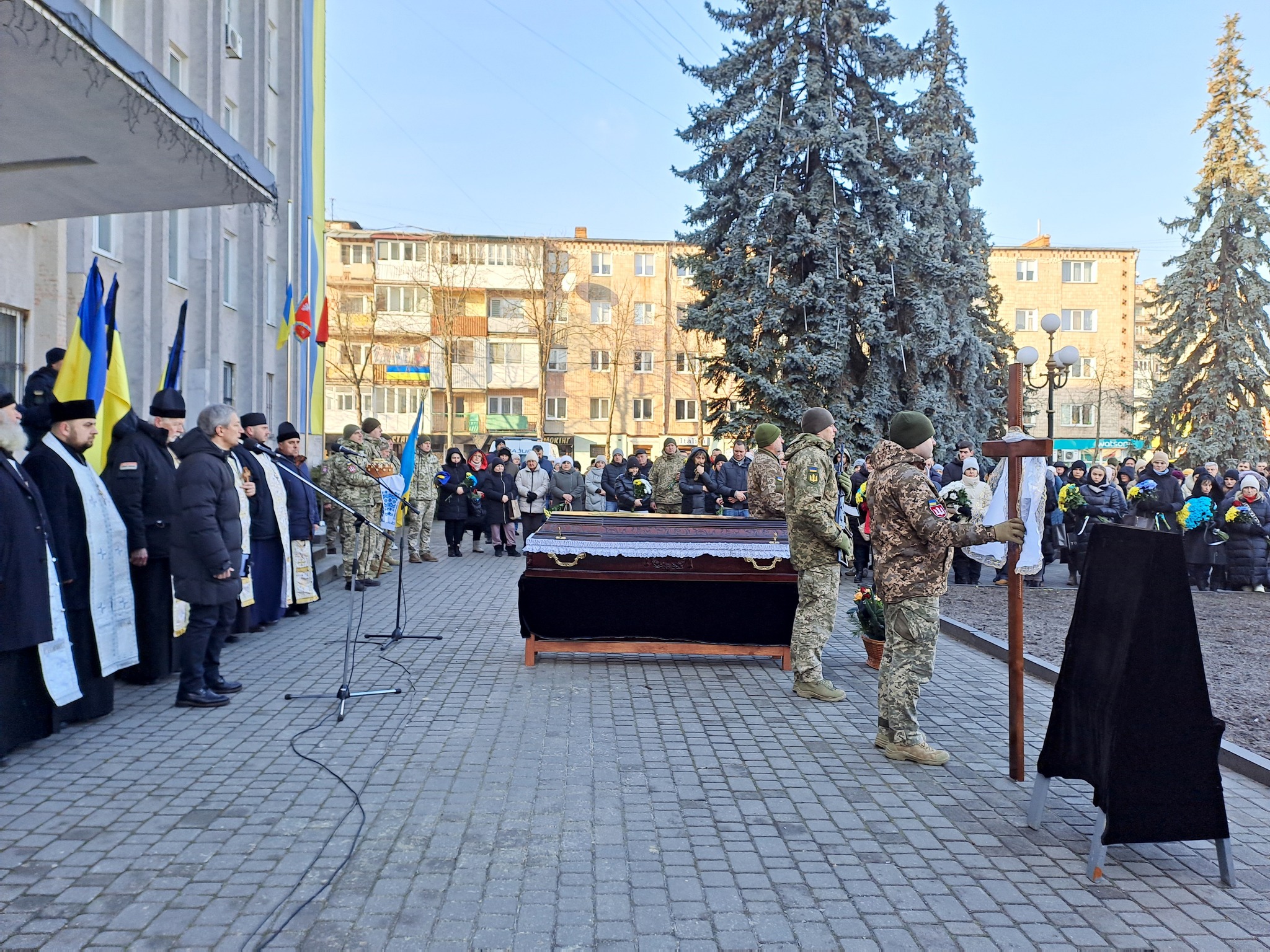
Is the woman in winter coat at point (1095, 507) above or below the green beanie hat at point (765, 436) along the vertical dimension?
below

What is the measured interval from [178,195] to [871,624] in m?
6.66

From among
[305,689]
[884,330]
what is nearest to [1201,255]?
[884,330]

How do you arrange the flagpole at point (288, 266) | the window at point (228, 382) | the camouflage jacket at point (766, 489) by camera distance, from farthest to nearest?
the flagpole at point (288, 266) < the window at point (228, 382) < the camouflage jacket at point (766, 489)

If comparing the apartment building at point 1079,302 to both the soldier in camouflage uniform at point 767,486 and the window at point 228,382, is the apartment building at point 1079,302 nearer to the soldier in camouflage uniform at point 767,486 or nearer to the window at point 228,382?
the window at point 228,382

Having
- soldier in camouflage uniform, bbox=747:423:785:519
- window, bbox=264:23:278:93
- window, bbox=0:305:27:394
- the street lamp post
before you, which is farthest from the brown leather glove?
window, bbox=264:23:278:93

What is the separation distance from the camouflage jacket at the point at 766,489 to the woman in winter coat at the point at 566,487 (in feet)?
28.6

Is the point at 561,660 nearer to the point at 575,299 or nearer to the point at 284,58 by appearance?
the point at 284,58

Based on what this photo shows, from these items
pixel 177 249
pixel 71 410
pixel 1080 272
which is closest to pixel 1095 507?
pixel 71 410

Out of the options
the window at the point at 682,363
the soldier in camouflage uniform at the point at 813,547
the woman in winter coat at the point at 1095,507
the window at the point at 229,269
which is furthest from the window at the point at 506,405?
the soldier in camouflage uniform at the point at 813,547

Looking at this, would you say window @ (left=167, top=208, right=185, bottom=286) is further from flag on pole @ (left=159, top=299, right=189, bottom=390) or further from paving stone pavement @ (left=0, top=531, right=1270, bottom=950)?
paving stone pavement @ (left=0, top=531, right=1270, bottom=950)

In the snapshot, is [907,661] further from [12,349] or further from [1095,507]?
[12,349]

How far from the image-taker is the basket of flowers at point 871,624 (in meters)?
8.48

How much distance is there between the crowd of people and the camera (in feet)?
19.1

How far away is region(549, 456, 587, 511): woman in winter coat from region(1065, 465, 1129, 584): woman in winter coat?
8.51 meters
